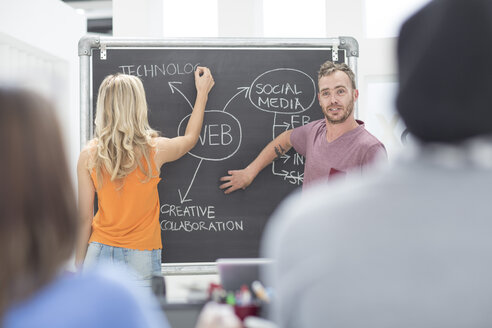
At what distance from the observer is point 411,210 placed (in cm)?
72

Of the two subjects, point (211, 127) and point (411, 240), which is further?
point (211, 127)

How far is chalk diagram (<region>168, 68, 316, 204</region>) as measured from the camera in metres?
2.78

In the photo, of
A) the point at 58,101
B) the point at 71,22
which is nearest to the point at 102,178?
the point at 58,101

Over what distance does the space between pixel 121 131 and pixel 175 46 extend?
0.78m

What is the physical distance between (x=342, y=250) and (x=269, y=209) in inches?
81.9

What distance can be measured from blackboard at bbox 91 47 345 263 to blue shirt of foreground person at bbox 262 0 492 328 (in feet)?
6.62

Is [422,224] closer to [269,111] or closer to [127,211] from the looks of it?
[127,211]

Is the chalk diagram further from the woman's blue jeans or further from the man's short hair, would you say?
the woman's blue jeans

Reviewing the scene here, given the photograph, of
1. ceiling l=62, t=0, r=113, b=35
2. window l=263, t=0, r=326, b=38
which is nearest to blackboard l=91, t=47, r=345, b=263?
window l=263, t=0, r=326, b=38

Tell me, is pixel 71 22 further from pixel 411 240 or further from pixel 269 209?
pixel 411 240

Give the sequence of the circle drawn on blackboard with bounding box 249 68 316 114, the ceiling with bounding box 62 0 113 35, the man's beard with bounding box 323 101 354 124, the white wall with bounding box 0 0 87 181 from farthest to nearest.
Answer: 1. the ceiling with bounding box 62 0 113 35
2. the white wall with bounding box 0 0 87 181
3. the circle drawn on blackboard with bounding box 249 68 316 114
4. the man's beard with bounding box 323 101 354 124

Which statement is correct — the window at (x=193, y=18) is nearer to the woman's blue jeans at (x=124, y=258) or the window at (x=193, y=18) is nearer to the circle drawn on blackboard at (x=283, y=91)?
the circle drawn on blackboard at (x=283, y=91)

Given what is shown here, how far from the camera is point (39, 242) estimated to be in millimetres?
619

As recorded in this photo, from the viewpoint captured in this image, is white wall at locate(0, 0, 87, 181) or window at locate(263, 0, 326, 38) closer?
white wall at locate(0, 0, 87, 181)
